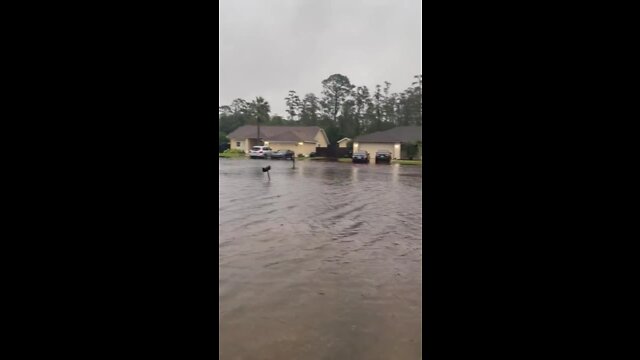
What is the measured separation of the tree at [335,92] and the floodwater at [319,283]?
52624 millimetres

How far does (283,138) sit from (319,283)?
43938 mm

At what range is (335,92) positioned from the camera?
62688 millimetres

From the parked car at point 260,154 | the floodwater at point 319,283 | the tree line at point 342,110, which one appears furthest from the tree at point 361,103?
the floodwater at point 319,283

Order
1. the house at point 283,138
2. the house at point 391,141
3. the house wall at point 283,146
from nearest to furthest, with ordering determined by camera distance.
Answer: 1. the house at point 391,141
2. the house wall at point 283,146
3. the house at point 283,138

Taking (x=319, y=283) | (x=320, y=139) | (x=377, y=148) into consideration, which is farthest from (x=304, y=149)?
(x=319, y=283)

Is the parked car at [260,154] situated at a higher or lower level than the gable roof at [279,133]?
lower

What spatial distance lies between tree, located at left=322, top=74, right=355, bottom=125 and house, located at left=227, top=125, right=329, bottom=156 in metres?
11.1

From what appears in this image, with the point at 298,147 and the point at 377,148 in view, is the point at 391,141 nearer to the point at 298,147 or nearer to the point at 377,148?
the point at 377,148

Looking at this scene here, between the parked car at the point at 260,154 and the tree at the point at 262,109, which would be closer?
the parked car at the point at 260,154

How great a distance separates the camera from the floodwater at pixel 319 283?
132 inches

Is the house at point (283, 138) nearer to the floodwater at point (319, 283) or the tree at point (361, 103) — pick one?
the tree at point (361, 103)

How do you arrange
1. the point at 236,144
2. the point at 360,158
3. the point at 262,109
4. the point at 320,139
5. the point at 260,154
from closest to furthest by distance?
the point at 360,158
the point at 260,154
the point at 320,139
the point at 236,144
the point at 262,109
